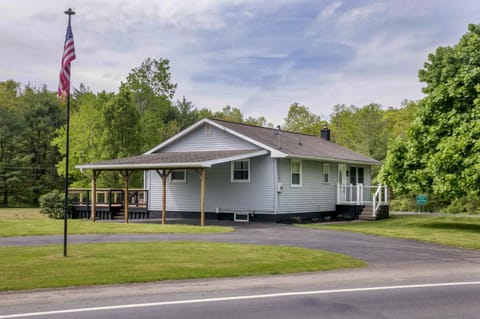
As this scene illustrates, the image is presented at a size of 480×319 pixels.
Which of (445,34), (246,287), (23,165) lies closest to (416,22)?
(445,34)

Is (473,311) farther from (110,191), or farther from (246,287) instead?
(110,191)

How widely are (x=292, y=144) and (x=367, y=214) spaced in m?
5.84

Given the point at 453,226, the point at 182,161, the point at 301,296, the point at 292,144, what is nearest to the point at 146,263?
the point at 301,296

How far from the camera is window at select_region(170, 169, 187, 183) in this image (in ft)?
92.0

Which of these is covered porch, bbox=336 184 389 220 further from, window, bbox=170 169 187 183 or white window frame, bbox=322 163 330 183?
window, bbox=170 169 187 183

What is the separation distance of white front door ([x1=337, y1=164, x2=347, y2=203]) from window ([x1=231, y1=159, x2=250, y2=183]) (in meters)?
7.02

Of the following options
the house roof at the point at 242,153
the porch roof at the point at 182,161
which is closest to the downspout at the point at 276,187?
the house roof at the point at 242,153

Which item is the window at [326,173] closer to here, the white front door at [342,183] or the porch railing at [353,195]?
the porch railing at [353,195]

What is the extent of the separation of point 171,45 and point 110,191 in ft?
34.5

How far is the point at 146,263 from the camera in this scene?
11.8m

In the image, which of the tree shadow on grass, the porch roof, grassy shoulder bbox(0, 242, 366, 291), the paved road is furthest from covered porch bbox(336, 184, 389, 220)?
the paved road

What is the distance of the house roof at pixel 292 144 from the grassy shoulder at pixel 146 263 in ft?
36.1

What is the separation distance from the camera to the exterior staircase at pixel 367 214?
1151 inches

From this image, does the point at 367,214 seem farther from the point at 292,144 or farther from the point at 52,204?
the point at 52,204
